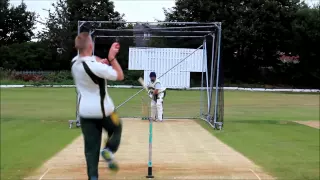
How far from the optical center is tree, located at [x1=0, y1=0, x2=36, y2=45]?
52.2 meters

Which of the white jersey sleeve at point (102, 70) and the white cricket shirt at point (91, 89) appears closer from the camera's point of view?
the white jersey sleeve at point (102, 70)

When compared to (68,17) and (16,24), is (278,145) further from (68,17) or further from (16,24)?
(16,24)

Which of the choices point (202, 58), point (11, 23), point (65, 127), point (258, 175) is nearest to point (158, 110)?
point (202, 58)

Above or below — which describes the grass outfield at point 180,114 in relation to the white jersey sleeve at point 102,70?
below

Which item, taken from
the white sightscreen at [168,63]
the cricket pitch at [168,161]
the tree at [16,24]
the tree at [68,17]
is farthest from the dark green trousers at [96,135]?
the tree at [16,24]

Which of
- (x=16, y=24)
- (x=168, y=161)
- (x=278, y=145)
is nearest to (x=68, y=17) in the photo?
(x=16, y=24)

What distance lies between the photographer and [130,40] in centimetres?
2098

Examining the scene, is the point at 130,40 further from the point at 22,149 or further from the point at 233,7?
the point at 233,7

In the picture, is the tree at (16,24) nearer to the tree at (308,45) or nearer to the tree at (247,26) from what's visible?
the tree at (247,26)

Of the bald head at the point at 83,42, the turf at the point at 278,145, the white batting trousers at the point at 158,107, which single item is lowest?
the turf at the point at 278,145

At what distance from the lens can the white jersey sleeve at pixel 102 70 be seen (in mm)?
4367

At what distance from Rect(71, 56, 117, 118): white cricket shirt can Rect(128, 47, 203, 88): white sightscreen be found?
14.5 m

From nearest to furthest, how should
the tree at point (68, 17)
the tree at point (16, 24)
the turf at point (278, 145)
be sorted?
1. the turf at point (278, 145)
2. the tree at point (68, 17)
3. the tree at point (16, 24)

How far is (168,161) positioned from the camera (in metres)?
11.7
